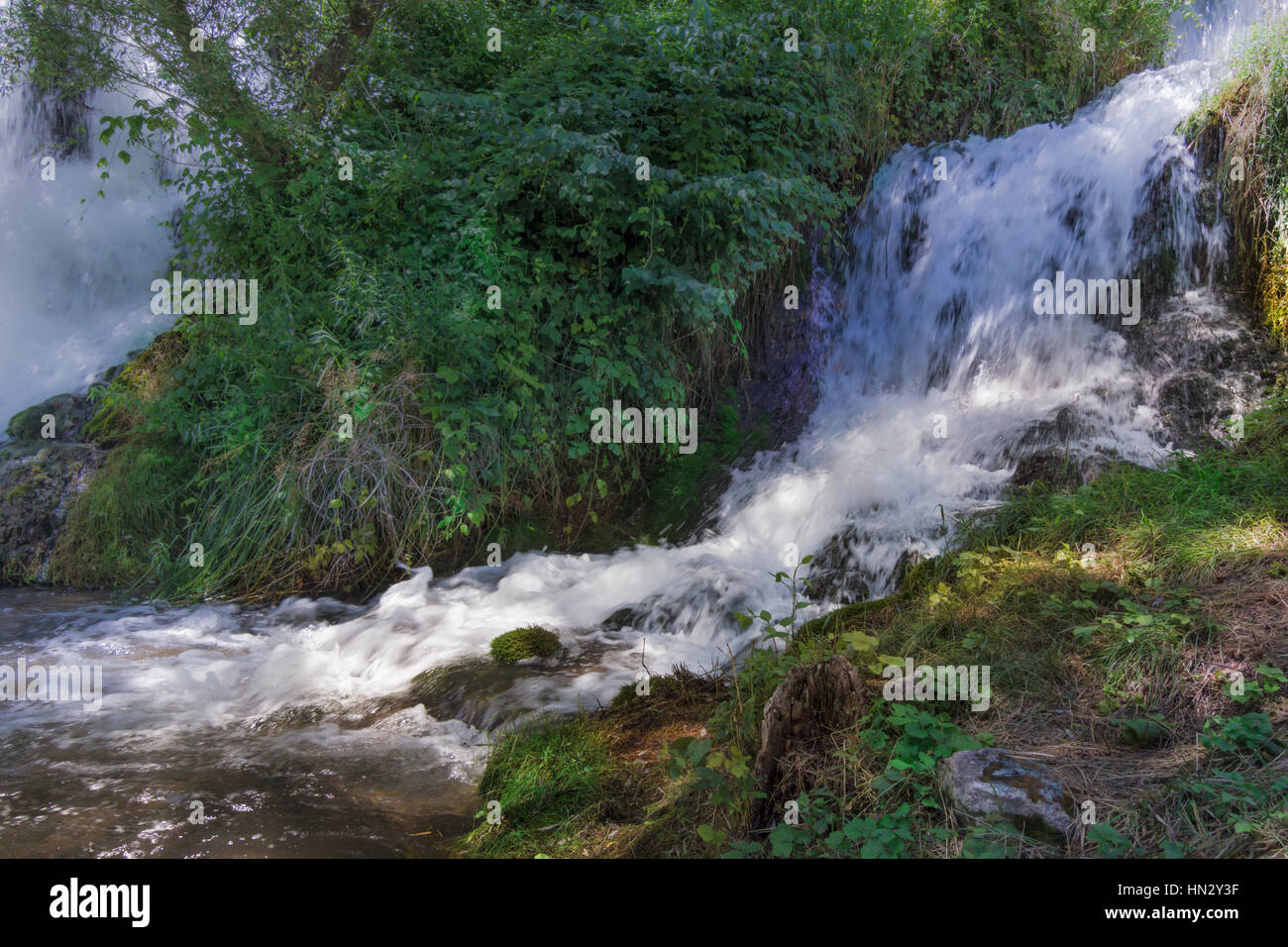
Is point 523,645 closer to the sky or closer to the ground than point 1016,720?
closer to the ground

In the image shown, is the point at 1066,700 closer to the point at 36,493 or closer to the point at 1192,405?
the point at 1192,405

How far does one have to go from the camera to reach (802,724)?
276cm

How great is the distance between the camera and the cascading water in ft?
11.2

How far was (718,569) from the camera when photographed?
5680mm

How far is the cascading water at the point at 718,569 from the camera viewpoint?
3.41m

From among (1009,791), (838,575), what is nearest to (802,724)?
(1009,791)

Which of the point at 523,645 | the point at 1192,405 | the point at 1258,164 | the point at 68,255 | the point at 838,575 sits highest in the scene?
the point at 68,255

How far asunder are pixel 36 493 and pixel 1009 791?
7.35 metres

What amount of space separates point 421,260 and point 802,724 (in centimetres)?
447

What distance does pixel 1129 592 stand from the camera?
3381mm

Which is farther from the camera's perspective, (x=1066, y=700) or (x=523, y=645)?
(x=523, y=645)

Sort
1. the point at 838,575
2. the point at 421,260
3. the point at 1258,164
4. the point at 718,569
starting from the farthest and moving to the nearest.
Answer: the point at 1258,164, the point at 421,260, the point at 718,569, the point at 838,575

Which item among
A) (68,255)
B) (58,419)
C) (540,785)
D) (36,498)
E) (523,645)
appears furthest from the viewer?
(68,255)

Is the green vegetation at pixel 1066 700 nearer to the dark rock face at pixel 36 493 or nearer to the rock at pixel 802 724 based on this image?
the rock at pixel 802 724
